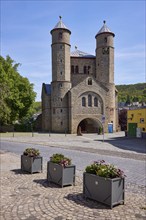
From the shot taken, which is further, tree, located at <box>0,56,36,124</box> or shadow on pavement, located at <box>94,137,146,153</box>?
tree, located at <box>0,56,36,124</box>

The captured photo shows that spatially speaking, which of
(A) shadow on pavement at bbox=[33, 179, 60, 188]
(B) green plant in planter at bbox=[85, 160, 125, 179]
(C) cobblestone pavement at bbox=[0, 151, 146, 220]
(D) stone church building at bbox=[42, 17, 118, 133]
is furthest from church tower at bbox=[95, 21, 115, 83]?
(B) green plant in planter at bbox=[85, 160, 125, 179]

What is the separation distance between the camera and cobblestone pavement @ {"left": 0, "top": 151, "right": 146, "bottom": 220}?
18.3ft

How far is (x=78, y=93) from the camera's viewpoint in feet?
143

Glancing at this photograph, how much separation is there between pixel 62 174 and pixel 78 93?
35951mm

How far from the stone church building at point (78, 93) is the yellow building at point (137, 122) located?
10798 millimetres

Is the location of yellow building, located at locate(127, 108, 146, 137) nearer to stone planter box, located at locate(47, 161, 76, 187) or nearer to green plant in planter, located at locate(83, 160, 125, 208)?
stone planter box, located at locate(47, 161, 76, 187)

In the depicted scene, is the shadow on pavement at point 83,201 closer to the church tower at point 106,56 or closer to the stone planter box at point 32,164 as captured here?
the stone planter box at point 32,164

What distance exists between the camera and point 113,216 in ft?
18.3

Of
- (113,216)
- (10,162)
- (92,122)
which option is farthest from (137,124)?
(113,216)

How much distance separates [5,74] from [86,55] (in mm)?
20543

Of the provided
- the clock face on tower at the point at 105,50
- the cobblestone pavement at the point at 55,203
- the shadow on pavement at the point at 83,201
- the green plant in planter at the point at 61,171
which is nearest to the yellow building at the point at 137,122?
the clock face on tower at the point at 105,50

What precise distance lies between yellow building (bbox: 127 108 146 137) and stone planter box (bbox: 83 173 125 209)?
24.6 meters

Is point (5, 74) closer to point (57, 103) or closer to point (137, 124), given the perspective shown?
point (57, 103)

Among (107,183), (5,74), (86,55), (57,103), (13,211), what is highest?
(86,55)
